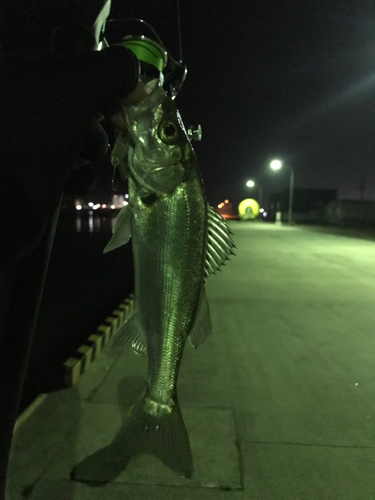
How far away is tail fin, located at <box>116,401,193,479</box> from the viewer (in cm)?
187

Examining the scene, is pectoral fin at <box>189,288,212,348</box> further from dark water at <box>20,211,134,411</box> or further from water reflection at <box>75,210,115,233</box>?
water reflection at <box>75,210,115,233</box>

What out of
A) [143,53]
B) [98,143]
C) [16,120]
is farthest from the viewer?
[143,53]

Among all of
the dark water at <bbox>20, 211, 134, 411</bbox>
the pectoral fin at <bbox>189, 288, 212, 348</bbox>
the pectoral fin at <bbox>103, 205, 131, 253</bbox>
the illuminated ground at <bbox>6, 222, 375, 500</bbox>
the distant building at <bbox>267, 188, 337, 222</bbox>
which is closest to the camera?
the pectoral fin at <bbox>103, 205, 131, 253</bbox>

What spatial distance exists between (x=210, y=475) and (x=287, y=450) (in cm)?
71

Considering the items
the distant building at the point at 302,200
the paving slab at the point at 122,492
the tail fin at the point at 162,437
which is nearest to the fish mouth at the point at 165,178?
the tail fin at the point at 162,437

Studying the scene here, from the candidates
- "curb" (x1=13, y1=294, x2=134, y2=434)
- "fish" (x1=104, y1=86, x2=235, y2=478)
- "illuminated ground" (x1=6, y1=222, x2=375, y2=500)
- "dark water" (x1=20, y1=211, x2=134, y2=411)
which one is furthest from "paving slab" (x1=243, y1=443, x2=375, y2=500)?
"dark water" (x1=20, y1=211, x2=134, y2=411)

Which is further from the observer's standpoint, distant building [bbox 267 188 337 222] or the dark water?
distant building [bbox 267 188 337 222]

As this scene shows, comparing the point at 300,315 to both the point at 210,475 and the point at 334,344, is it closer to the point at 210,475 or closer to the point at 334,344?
the point at 334,344

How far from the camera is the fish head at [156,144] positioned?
4.96 ft

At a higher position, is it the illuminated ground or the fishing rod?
the fishing rod

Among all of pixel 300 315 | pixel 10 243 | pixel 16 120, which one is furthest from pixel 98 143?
pixel 300 315

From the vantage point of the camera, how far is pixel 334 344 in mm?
5465

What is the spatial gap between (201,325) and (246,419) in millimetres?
2244

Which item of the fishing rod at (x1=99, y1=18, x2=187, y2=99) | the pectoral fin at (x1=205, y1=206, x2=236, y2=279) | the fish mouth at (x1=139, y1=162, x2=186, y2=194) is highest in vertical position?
the fishing rod at (x1=99, y1=18, x2=187, y2=99)
